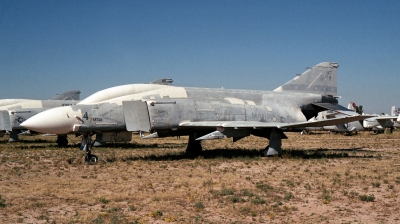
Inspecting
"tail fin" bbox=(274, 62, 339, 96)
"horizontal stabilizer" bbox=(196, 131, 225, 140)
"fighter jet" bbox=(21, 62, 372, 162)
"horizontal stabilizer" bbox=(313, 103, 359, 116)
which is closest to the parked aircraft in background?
"tail fin" bbox=(274, 62, 339, 96)

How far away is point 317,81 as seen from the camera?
843 inches

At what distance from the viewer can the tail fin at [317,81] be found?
2106 cm

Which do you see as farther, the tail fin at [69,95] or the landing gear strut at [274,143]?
the tail fin at [69,95]

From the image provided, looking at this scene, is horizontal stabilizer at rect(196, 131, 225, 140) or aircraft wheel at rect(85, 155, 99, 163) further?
horizontal stabilizer at rect(196, 131, 225, 140)

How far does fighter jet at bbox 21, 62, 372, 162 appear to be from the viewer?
49.0 ft

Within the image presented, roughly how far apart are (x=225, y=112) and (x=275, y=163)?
3.10m

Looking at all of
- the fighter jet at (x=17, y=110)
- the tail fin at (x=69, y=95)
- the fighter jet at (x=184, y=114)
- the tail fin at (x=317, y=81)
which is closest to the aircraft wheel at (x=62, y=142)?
the fighter jet at (x=17, y=110)

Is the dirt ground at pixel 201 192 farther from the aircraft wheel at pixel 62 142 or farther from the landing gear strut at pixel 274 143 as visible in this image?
the aircraft wheel at pixel 62 142

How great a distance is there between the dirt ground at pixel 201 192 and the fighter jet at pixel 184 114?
1.38 meters

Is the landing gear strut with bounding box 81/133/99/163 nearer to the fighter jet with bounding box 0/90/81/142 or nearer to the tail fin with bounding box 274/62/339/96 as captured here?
the tail fin with bounding box 274/62/339/96

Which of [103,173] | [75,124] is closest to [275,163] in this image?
[103,173]

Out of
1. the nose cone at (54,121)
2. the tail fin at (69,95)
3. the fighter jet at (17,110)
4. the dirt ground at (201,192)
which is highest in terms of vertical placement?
the tail fin at (69,95)

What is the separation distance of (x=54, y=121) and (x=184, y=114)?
4781mm

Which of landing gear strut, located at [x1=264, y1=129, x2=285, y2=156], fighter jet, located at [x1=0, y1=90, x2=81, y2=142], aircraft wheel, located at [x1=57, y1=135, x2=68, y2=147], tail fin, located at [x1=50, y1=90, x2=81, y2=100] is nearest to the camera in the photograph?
landing gear strut, located at [x1=264, y1=129, x2=285, y2=156]
